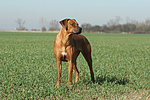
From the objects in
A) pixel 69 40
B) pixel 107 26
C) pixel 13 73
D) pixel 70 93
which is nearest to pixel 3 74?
pixel 13 73

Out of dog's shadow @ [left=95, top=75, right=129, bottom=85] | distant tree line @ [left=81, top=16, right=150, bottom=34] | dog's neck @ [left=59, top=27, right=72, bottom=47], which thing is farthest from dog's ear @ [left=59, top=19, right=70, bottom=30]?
distant tree line @ [left=81, top=16, right=150, bottom=34]

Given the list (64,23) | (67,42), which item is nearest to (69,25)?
(64,23)

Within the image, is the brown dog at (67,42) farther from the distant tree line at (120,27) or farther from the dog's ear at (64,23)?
the distant tree line at (120,27)

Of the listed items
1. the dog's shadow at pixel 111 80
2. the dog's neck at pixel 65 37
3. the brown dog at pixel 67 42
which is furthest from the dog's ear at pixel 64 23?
the dog's shadow at pixel 111 80

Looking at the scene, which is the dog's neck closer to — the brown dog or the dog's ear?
the brown dog

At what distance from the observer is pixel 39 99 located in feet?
18.0

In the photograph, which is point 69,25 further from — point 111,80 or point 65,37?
point 111,80

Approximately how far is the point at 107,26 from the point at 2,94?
513ft

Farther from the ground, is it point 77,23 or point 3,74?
point 77,23

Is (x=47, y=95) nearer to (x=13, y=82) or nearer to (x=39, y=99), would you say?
(x=39, y=99)

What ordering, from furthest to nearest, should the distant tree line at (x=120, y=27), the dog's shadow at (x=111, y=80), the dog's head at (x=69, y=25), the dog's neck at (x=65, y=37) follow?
the distant tree line at (x=120, y=27)
the dog's shadow at (x=111, y=80)
the dog's neck at (x=65, y=37)
the dog's head at (x=69, y=25)

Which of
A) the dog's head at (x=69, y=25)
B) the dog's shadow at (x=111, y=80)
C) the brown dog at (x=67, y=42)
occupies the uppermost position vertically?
the dog's head at (x=69, y=25)

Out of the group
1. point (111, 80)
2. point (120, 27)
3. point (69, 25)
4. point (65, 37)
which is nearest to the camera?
point (69, 25)

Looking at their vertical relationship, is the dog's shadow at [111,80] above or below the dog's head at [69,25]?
below
